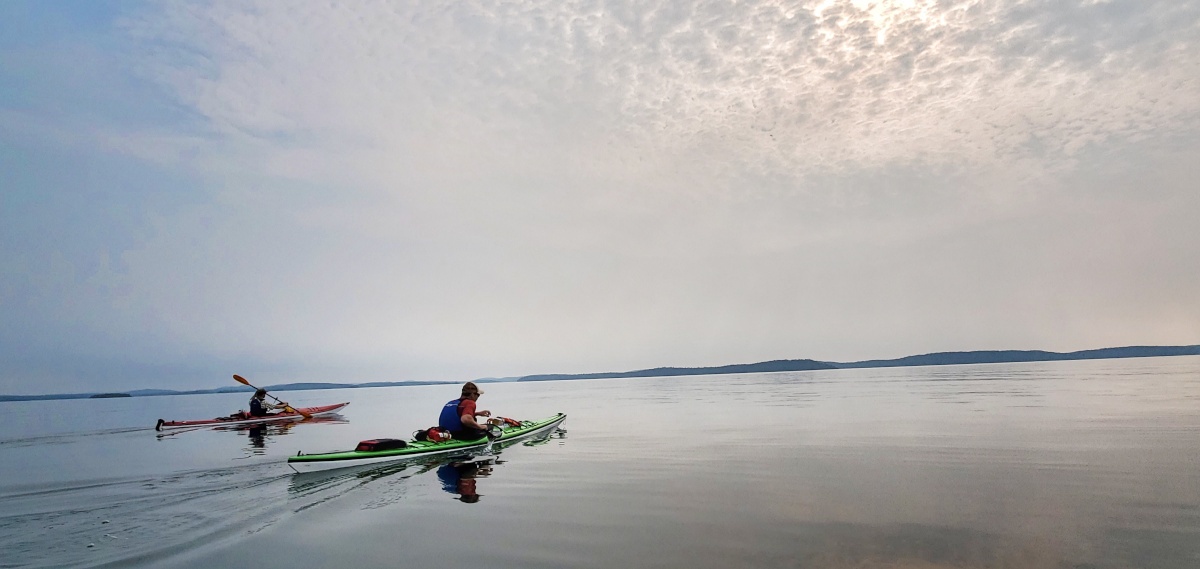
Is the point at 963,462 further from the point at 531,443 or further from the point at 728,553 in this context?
the point at 531,443

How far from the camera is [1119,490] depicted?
11250mm

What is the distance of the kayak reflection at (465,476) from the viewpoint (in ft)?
42.0

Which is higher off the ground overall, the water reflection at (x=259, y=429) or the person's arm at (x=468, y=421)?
the person's arm at (x=468, y=421)

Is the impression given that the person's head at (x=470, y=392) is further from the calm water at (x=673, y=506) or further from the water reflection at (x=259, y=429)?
the water reflection at (x=259, y=429)

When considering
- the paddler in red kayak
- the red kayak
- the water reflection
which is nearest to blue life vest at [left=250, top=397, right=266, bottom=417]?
the paddler in red kayak

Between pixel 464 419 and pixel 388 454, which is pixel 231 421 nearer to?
pixel 464 419

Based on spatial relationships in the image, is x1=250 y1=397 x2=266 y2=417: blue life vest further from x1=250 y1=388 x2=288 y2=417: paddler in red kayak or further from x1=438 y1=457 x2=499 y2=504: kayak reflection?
x1=438 y1=457 x2=499 y2=504: kayak reflection

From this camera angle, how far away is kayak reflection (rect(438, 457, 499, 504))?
42.0ft

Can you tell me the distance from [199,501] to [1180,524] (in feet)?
60.9

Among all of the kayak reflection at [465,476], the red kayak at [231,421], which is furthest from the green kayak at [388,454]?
the red kayak at [231,421]

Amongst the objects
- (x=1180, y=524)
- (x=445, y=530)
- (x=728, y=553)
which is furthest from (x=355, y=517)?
(x=1180, y=524)

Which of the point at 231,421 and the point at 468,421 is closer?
the point at 468,421

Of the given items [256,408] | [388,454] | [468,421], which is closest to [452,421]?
[468,421]

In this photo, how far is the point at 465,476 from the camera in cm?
1541
